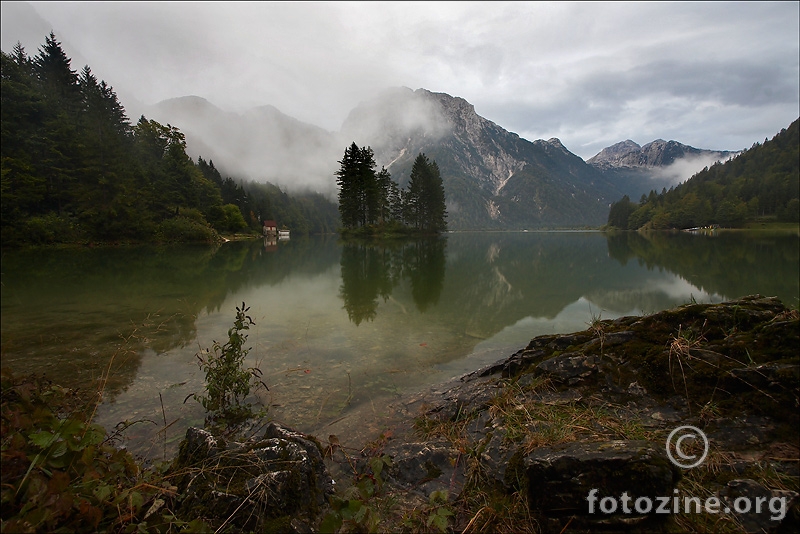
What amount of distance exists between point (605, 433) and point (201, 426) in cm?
496

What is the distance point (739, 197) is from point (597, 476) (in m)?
159

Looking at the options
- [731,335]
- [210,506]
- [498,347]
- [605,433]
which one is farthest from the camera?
[498,347]

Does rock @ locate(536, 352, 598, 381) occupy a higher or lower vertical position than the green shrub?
lower

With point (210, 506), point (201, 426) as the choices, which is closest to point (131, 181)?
point (201, 426)

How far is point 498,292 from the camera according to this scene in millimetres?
14570

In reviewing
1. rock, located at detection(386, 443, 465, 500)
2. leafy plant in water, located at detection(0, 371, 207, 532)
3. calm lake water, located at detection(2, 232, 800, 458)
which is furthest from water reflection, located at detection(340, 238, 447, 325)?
leafy plant in water, located at detection(0, 371, 207, 532)

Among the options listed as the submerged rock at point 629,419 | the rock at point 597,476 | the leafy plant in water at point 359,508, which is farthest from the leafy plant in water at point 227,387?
the rock at point 597,476

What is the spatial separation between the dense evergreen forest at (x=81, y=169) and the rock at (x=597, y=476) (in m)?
39.8

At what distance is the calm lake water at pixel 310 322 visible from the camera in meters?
5.53

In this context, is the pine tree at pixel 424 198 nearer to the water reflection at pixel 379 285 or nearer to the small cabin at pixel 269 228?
the small cabin at pixel 269 228

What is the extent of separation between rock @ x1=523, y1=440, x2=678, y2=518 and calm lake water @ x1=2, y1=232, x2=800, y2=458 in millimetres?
2731

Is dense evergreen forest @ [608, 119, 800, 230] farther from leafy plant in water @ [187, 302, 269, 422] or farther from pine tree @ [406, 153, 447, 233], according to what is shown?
leafy plant in water @ [187, 302, 269, 422]

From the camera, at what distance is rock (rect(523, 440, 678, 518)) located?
86.7 inches

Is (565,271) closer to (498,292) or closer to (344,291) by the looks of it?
(498,292)
